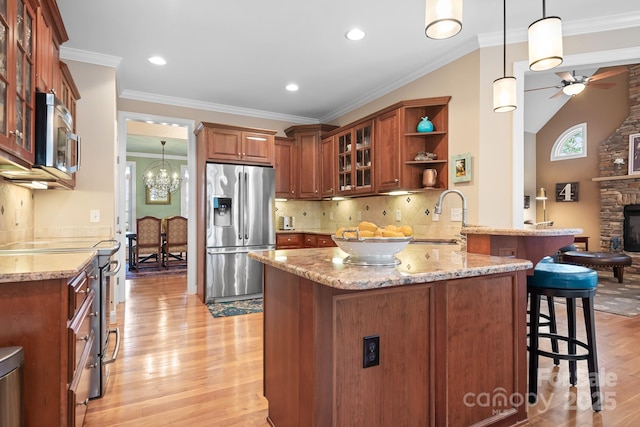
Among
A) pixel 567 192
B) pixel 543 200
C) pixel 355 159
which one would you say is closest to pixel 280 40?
pixel 355 159

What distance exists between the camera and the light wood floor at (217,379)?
1905mm

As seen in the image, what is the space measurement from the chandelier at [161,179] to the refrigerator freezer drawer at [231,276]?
4331 millimetres

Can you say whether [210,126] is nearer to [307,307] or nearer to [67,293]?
[67,293]

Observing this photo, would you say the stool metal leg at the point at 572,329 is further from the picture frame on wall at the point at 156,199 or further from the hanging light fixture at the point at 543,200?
the picture frame on wall at the point at 156,199

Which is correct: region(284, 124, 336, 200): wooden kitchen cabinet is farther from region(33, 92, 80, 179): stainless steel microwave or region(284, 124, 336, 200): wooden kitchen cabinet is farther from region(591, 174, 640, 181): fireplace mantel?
region(591, 174, 640, 181): fireplace mantel

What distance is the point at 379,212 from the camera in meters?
4.68

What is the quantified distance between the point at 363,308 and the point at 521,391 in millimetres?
1029

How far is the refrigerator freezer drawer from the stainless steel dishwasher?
3079mm

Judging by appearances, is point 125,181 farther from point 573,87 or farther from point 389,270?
point 573,87

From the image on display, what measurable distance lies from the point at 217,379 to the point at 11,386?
130 cm

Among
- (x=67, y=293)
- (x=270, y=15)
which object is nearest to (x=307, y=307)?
(x=67, y=293)

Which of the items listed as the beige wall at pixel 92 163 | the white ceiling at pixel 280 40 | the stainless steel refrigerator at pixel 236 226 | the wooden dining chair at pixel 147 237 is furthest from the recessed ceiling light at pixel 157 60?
the wooden dining chair at pixel 147 237

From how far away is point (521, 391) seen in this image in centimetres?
172

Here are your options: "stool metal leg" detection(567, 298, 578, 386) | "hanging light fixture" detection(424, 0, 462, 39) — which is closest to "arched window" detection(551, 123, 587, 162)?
"stool metal leg" detection(567, 298, 578, 386)
